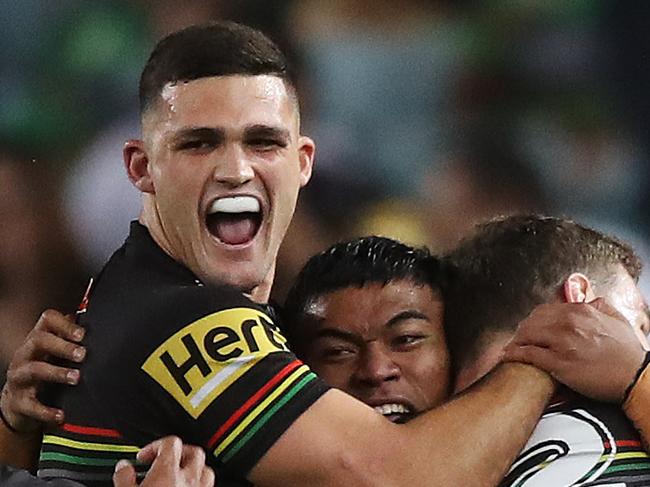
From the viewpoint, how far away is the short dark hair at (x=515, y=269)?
135cm

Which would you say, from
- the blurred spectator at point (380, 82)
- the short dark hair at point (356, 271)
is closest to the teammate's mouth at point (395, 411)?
the short dark hair at point (356, 271)

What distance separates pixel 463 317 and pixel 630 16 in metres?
1.61

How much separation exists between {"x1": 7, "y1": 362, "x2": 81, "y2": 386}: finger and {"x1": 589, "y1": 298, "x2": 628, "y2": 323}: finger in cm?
58

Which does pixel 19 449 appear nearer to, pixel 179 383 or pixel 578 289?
pixel 179 383

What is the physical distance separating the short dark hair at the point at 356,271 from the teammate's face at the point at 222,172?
6 centimetres

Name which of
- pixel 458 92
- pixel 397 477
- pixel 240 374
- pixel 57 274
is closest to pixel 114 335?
pixel 240 374

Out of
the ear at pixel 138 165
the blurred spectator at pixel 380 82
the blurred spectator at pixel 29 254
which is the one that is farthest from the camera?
the blurred spectator at pixel 380 82

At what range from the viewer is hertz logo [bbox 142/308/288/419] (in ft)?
3.96

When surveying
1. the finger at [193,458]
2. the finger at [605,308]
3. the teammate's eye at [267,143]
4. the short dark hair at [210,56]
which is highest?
the short dark hair at [210,56]

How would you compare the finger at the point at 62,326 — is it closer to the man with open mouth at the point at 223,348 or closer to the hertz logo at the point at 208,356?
the man with open mouth at the point at 223,348

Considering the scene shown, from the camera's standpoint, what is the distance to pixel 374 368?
57.1 inches

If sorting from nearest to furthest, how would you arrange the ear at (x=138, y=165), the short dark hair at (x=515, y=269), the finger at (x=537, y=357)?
1. the finger at (x=537, y=357)
2. the short dark hair at (x=515, y=269)
3. the ear at (x=138, y=165)

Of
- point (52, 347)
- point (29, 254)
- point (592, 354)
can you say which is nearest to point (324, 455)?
point (592, 354)

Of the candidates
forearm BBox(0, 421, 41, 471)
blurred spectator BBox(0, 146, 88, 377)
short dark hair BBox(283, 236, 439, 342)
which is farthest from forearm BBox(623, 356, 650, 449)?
blurred spectator BBox(0, 146, 88, 377)
